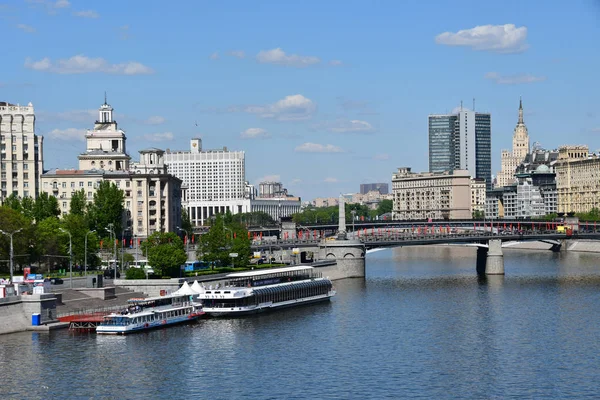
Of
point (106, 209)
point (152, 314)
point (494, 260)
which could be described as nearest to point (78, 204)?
point (106, 209)

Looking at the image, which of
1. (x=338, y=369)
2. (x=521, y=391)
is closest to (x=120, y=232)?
(x=338, y=369)

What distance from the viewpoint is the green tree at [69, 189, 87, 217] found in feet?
516

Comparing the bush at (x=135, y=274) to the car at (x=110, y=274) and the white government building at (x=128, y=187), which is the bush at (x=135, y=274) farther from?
the white government building at (x=128, y=187)

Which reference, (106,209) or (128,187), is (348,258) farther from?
(128,187)

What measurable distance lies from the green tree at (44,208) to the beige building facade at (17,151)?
1538cm

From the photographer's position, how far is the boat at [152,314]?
89.6 m

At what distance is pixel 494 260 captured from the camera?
158625 millimetres

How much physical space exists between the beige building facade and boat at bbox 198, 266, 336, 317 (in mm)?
62814

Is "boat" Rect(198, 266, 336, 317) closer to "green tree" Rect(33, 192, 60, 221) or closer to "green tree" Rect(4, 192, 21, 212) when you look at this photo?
"green tree" Rect(4, 192, 21, 212)

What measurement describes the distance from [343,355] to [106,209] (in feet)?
271

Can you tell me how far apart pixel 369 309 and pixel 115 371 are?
127ft

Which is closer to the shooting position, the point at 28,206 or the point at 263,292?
the point at 263,292

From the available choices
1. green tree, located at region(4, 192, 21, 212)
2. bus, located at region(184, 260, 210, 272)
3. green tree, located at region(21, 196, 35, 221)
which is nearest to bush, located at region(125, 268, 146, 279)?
bus, located at region(184, 260, 210, 272)

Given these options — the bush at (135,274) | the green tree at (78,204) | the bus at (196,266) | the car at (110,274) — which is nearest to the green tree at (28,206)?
the green tree at (78,204)
